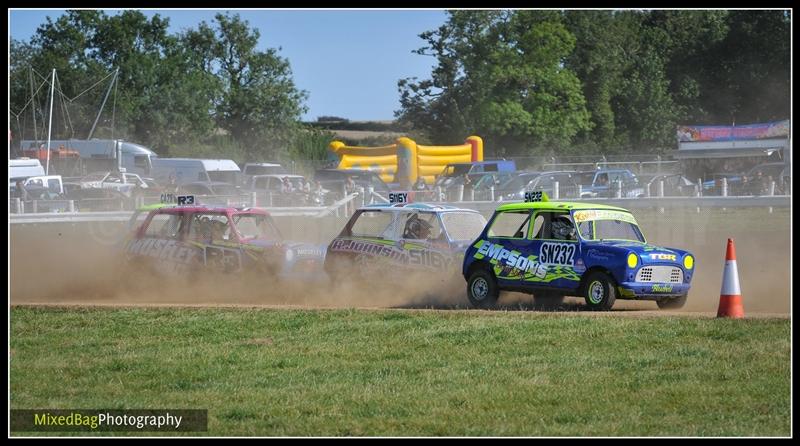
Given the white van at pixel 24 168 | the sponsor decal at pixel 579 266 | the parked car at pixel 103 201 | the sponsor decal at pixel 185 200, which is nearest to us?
the sponsor decal at pixel 579 266

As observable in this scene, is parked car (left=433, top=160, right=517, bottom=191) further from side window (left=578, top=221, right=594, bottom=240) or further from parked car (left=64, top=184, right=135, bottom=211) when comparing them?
side window (left=578, top=221, right=594, bottom=240)

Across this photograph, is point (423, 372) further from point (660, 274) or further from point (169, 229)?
point (169, 229)

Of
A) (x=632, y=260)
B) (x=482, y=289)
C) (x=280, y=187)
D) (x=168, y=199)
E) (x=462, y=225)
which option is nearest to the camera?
(x=632, y=260)

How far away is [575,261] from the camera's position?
15.0m

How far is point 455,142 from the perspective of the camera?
48.8 meters

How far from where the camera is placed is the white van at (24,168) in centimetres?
4350

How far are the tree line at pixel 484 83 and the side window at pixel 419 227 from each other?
24.8m

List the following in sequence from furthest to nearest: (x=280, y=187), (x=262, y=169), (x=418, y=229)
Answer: (x=262, y=169) → (x=280, y=187) → (x=418, y=229)

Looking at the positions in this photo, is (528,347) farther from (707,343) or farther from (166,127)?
(166,127)

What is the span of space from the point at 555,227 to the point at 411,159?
100ft

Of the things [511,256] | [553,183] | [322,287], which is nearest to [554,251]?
[511,256]

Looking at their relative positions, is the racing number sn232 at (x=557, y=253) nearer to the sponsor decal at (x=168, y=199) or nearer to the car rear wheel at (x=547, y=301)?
the car rear wheel at (x=547, y=301)

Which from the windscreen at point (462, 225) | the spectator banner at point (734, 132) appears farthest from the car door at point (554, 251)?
the spectator banner at point (734, 132)

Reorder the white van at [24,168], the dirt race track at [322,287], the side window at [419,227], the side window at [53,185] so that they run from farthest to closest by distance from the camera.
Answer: the white van at [24,168] < the side window at [53,185] < the side window at [419,227] < the dirt race track at [322,287]
